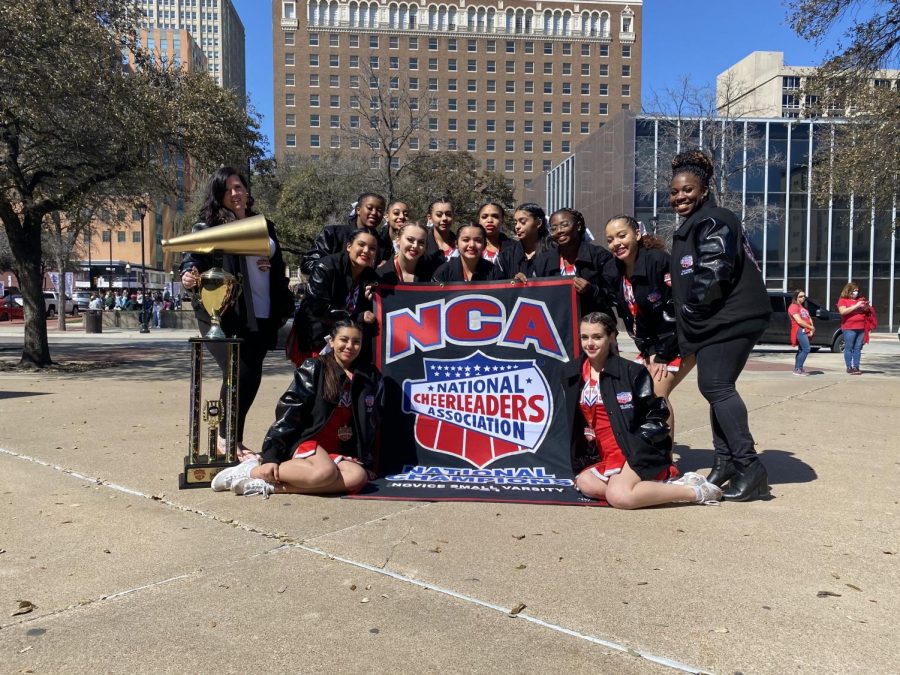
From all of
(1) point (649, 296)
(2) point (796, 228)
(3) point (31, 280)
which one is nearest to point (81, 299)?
(3) point (31, 280)

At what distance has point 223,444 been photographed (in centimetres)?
486

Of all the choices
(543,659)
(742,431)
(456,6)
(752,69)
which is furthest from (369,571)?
(456,6)

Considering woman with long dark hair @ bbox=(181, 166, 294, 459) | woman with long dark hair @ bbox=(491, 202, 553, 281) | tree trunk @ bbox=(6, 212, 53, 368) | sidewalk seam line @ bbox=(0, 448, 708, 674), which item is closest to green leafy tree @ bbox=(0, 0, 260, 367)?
tree trunk @ bbox=(6, 212, 53, 368)

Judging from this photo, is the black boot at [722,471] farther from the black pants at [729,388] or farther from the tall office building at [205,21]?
the tall office building at [205,21]

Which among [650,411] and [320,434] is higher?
[650,411]

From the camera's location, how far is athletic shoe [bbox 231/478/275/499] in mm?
4359

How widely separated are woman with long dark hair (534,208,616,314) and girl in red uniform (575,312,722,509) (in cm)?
50

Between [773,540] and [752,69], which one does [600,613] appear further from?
[752,69]

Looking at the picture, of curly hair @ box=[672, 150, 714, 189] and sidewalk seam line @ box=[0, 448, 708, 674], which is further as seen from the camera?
curly hair @ box=[672, 150, 714, 189]

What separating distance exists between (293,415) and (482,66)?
9695cm

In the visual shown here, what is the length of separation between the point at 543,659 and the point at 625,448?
6.24 feet

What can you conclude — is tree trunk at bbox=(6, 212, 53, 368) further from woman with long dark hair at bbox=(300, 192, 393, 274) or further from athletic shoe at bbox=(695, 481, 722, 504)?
athletic shoe at bbox=(695, 481, 722, 504)

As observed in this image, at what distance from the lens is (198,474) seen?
4609 millimetres

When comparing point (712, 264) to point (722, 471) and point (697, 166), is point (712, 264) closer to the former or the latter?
point (697, 166)
